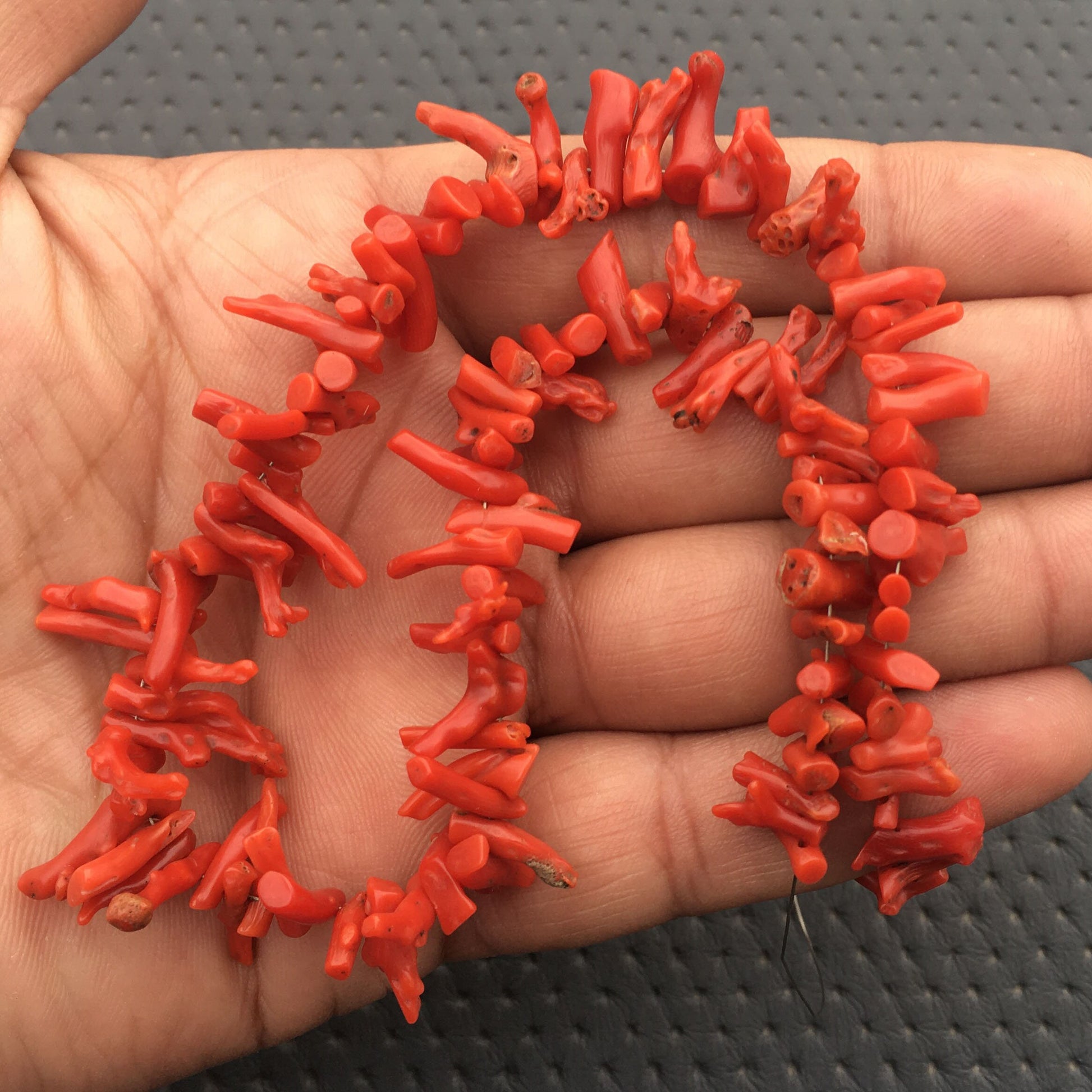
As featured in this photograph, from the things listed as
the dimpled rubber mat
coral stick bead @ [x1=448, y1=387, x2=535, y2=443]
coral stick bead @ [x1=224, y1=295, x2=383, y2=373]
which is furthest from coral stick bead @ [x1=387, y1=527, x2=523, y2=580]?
the dimpled rubber mat

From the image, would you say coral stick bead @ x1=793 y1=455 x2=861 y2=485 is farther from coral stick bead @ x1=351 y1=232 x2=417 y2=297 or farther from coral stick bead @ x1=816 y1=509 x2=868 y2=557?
coral stick bead @ x1=351 y1=232 x2=417 y2=297

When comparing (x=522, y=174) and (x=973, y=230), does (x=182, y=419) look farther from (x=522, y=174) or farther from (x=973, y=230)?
(x=973, y=230)

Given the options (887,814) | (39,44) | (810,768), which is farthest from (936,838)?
(39,44)

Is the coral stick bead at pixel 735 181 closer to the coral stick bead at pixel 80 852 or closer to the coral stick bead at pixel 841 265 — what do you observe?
the coral stick bead at pixel 841 265

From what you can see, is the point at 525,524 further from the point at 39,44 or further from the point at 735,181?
the point at 39,44

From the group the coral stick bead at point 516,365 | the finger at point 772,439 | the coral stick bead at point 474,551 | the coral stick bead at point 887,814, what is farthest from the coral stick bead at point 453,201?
the coral stick bead at point 887,814
